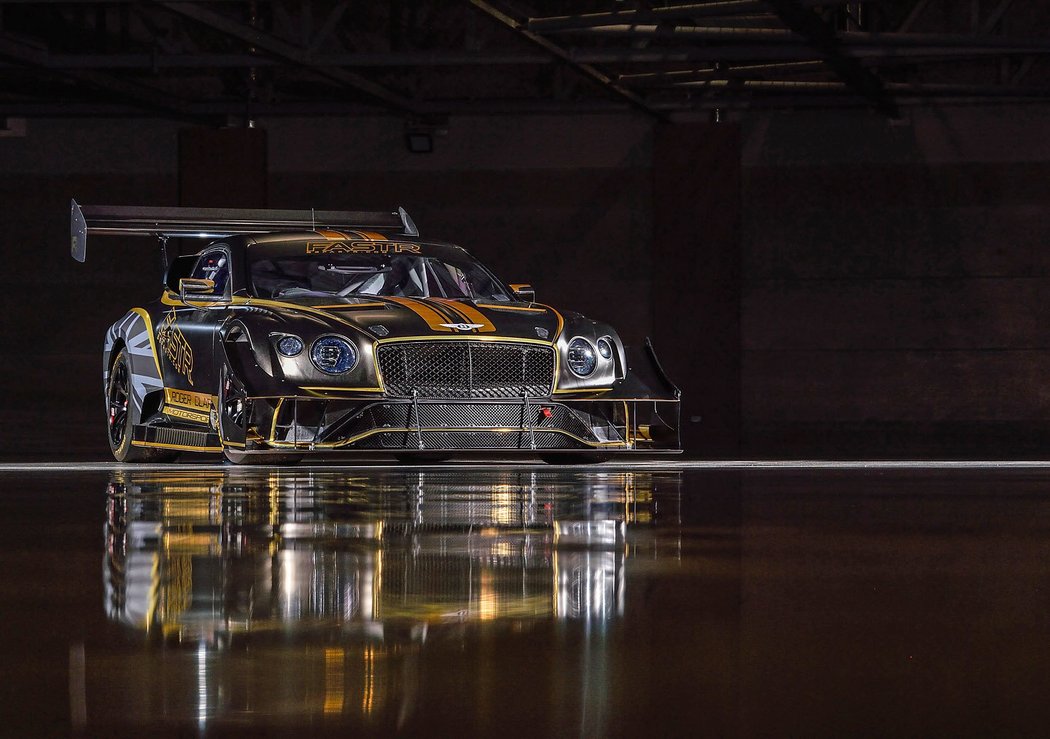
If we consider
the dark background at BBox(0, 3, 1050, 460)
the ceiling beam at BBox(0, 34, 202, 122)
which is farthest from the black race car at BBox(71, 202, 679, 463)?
the dark background at BBox(0, 3, 1050, 460)

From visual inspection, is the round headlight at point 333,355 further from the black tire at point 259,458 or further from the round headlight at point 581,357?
the round headlight at point 581,357

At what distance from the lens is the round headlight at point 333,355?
30.6ft

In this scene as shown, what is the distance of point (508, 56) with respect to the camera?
18969mm

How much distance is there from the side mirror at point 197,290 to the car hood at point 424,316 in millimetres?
343

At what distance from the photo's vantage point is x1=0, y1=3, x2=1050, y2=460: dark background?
23.3 meters

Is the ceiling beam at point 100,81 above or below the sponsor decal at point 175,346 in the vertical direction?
above

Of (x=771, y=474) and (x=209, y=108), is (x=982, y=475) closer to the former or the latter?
(x=771, y=474)

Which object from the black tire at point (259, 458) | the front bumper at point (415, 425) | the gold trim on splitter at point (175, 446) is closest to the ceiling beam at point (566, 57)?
the gold trim on splitter at point (175, 446)

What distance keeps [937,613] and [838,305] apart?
19.7m

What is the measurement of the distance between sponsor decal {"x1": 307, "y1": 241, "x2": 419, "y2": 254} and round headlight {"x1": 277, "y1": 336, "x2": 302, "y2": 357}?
1728 mm

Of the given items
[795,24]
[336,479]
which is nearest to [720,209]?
[795,24]

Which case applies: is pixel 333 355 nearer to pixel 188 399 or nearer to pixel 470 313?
pixel 470 313

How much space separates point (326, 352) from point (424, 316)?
2.19 feet

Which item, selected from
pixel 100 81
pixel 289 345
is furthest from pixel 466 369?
pixel 100 81
